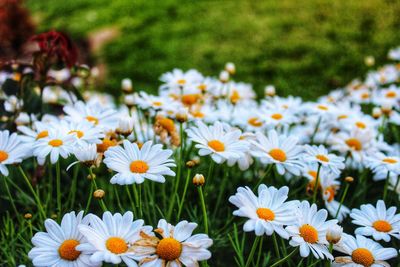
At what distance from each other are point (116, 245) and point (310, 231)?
0.45 m

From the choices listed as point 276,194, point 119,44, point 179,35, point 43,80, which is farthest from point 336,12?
point 276,194

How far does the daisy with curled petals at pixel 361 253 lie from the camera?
113 centimetres

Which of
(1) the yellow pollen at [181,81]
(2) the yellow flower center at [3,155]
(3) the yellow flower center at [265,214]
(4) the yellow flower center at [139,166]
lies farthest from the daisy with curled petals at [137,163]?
(1) the yellow pollen at [181,81]

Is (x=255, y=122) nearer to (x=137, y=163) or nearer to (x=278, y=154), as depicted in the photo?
(x=278, y=154)

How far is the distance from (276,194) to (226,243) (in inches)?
17.1

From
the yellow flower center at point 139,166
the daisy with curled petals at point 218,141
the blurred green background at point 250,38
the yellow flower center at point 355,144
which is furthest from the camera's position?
the blurred green background at point 250,38

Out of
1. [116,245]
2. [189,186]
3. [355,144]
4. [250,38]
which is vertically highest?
[116,245]

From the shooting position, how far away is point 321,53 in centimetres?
490

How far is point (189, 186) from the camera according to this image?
1.68 m

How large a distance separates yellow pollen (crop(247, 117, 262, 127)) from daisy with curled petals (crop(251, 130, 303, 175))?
376 millimetres

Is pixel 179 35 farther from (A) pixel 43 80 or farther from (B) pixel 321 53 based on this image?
(A) pixel 43 80

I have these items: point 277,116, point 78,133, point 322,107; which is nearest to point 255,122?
point 277,116

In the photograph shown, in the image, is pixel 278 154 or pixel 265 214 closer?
pixel 265 214

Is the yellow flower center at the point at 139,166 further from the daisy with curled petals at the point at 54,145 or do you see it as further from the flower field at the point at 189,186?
the daisy with curled petals at the point at 54,145
